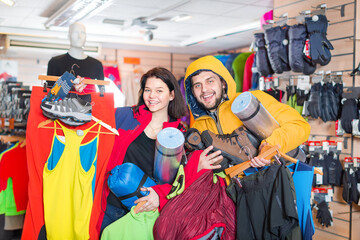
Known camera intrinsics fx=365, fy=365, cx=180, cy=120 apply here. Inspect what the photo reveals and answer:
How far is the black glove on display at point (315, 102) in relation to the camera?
12.6 feet

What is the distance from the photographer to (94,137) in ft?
7.82

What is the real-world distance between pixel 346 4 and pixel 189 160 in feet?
8.95

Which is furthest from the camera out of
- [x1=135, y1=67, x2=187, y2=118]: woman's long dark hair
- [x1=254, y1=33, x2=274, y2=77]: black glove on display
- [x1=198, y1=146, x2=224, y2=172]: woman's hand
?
[x1=254, y1=33, x2=274, y2=77]: black glove on display

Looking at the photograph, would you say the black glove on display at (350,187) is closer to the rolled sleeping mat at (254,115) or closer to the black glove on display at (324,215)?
the black glove on display at (324,215)

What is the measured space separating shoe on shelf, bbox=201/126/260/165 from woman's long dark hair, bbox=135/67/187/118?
0.36 m

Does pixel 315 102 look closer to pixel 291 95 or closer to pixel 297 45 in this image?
pixel 291 95

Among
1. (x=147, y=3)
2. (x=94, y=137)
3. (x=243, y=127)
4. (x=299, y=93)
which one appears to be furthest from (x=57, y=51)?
(x=243, y=127)

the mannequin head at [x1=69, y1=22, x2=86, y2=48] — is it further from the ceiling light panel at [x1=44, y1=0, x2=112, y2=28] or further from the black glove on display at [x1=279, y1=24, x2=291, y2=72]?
the black glove on display at [x1=279, y1=24, x2=291, y2=72]

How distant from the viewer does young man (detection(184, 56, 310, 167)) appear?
7.47 ft

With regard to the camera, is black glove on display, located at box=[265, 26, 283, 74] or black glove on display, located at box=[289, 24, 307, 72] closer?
black glove on display, located at box=[289, 24, 307, 72]

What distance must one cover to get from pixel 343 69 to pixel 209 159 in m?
2.41

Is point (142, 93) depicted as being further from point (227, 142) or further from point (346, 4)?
A: point (346, 4)

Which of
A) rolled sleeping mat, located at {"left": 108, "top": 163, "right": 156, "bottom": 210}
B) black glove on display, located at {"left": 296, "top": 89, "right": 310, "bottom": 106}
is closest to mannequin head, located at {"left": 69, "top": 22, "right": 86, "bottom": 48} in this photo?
rolled sleeping mat, located at {"left": 108, "top": 163, "right": 156, "bottom": 210}

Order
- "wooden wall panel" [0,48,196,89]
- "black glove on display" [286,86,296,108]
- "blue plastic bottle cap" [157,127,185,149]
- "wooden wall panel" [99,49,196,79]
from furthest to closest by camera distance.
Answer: "wooden wall panel" [99,49,196,79]
"wooden wall panel" [0,48,196,89]
"black glove on display" [286,86,296,108]
"blue plastic bottle cap" [157,127,185,149]
